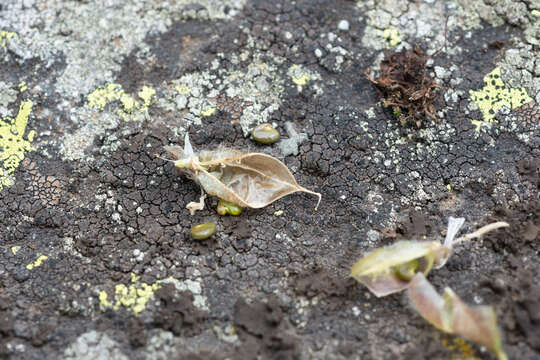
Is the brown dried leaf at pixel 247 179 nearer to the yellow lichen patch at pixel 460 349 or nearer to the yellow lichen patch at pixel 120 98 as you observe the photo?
the yellow lichen patch at pixel 120 98

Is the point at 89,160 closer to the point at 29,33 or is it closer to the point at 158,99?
the point at 158,99

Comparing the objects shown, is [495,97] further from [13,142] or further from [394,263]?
[13,142]

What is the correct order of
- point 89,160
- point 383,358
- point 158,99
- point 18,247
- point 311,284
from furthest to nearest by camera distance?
point 158,99
point 89,160
point 18,247
point 311,284
point 383,358

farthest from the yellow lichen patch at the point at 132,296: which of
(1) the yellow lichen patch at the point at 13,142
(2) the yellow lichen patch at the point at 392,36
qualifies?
(2) the yellow lichen patch at the point at 392,36

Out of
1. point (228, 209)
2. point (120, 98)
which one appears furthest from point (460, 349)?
point (120, 98)

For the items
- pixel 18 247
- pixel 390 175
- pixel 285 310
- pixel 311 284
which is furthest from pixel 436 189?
pixel 18 247

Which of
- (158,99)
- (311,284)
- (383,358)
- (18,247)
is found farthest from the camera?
(158,99)

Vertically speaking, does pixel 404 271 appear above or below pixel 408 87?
below
